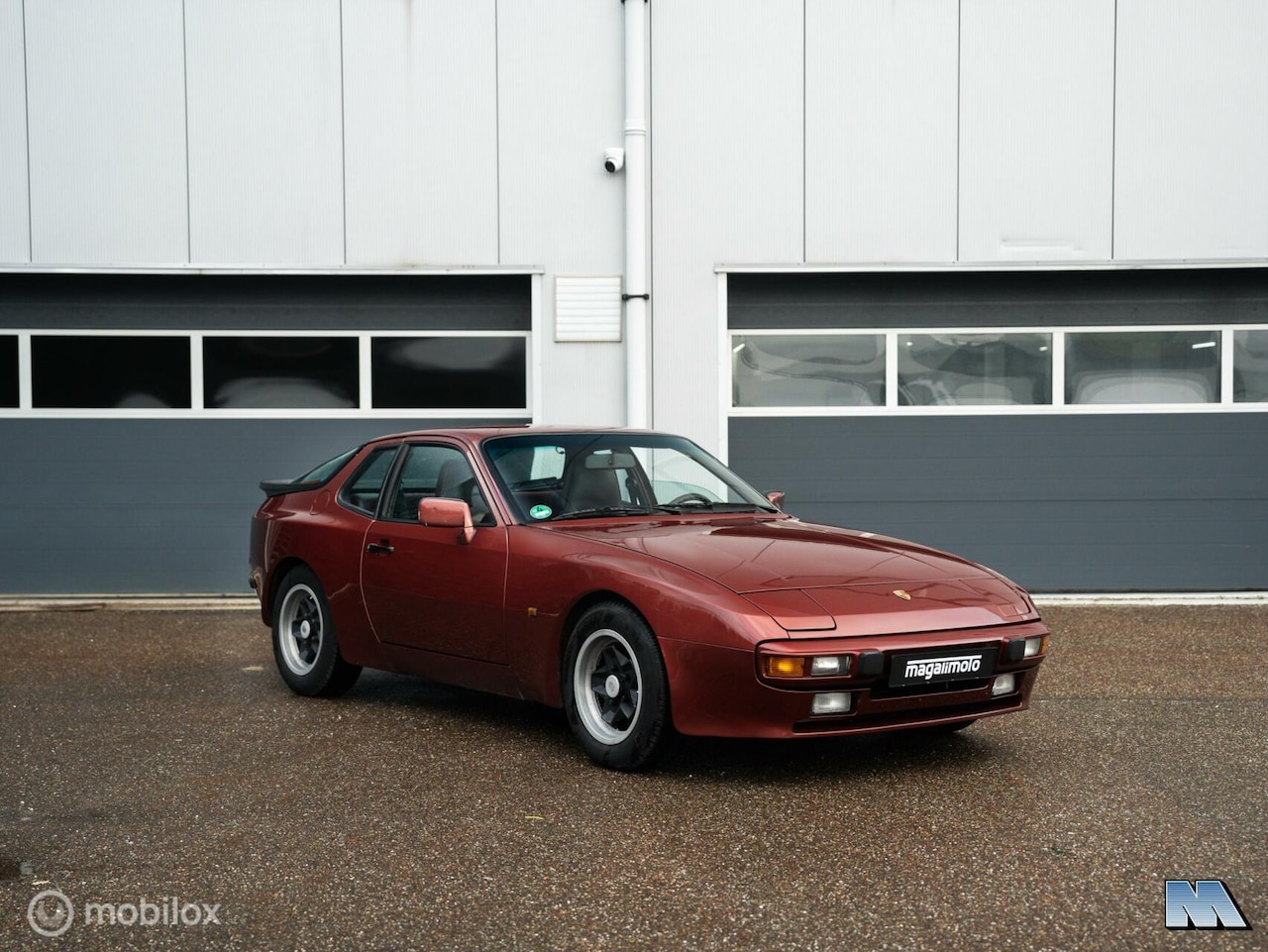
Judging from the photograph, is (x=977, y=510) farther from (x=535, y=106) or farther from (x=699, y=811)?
(x=699, y=811)

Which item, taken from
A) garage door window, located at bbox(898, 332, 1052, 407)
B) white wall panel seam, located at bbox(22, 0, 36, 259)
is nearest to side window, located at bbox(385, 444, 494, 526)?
garage door window, located at bbox(898, 332, 1052, 407)

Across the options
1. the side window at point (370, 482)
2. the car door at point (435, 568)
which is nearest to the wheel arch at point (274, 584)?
the side window at point (370, 482)

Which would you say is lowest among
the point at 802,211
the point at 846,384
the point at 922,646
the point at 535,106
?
the point at 922,646

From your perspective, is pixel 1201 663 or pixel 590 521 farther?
pixel 1201 663

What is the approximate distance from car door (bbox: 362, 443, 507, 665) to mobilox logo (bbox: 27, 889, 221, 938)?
2.20m

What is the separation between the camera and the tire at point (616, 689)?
5121mm

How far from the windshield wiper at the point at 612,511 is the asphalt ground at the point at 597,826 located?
95 cm

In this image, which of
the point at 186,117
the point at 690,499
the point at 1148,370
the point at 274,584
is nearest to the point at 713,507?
the point at 690,499

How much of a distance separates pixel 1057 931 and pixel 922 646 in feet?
4.94

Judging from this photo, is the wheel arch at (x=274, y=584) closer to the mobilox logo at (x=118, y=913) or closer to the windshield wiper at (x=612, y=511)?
the windshield wiper at (x=612, y=511)

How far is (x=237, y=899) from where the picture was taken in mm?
3889

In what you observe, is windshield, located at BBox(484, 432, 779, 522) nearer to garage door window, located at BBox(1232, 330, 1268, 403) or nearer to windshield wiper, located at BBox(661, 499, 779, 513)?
windshield wiper, located at BBox(661, 499, 779, 513)

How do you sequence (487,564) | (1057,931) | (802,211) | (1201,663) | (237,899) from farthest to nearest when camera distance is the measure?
1. (802,211)
2. (1201,663)
3. (487,564)
4. (237,899)
5. (1057,931)

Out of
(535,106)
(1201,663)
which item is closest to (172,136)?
(535,106)
